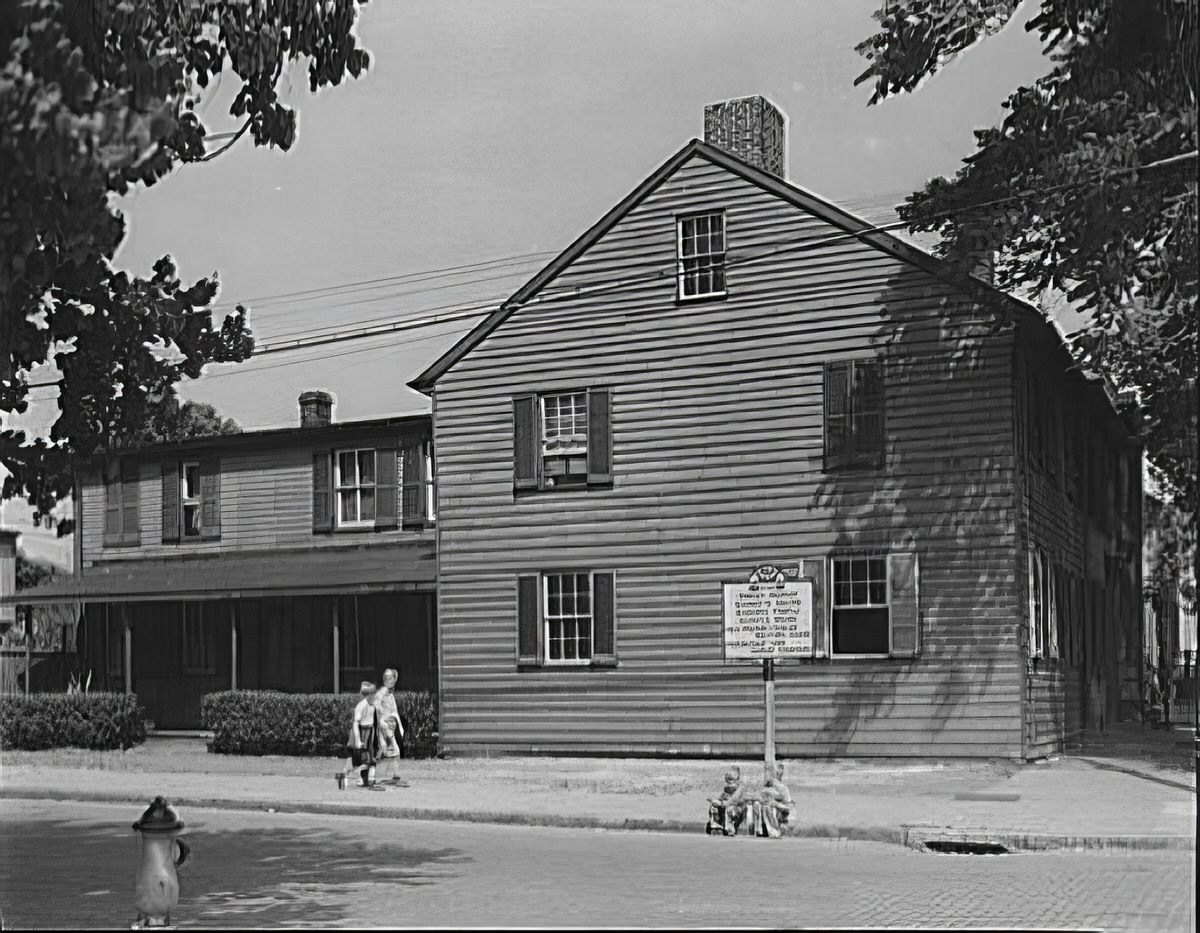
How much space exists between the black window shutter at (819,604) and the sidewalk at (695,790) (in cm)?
140

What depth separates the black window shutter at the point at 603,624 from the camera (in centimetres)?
2242

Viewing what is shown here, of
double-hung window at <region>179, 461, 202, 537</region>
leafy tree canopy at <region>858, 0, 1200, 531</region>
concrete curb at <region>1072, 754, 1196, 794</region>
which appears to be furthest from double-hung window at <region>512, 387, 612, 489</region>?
leafy tree canopy at <region>858, 0, 1200, 531</region>

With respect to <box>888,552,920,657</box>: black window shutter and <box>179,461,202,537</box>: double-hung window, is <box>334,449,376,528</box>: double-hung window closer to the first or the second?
<box>179,461,202,537</box>: double-hung window

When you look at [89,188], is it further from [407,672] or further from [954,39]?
[407,672]

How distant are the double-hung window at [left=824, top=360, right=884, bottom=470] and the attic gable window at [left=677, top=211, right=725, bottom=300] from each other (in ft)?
6.28

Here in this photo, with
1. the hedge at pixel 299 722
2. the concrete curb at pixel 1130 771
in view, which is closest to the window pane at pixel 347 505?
the hedge at pixel 299 722

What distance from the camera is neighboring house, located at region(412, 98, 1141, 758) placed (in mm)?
20625

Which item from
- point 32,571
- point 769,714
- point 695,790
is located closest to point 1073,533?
point 695,790

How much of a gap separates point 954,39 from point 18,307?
7418 mm

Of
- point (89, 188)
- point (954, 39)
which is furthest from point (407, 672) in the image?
point (89, 188)

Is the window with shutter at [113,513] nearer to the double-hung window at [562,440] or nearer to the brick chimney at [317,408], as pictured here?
the double-hung window at [562,440]

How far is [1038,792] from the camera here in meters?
17.0

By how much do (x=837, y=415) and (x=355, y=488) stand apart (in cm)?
930

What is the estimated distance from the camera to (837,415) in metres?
21.3
